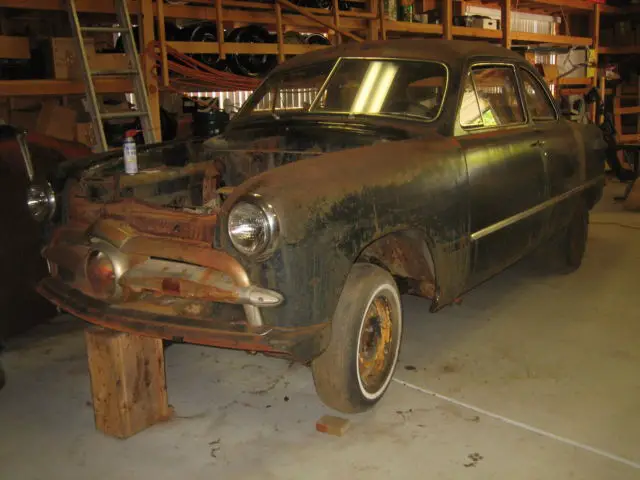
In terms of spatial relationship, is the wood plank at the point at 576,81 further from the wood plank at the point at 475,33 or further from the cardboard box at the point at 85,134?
the cardboard box at the point at 85,134

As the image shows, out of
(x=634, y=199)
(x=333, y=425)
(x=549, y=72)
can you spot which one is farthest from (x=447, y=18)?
(x=333, y=425)

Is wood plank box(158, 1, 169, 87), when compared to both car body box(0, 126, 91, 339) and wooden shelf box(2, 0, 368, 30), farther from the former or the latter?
car body box(0, 126, 91, 339)

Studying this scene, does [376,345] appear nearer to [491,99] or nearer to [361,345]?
[361,345]

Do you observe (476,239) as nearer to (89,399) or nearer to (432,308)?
(432,308)

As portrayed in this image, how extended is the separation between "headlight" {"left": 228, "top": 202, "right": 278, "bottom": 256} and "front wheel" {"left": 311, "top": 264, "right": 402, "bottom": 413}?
1.75 feet

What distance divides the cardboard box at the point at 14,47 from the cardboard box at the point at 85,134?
2.24 ft

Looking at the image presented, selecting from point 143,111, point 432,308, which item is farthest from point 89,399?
point 143,111

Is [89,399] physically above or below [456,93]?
below

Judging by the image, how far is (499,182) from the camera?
143 inches

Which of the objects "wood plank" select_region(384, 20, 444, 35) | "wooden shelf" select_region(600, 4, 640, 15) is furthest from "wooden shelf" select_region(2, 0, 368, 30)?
"wooden shelf" select_region(600, 4, 640, 15)

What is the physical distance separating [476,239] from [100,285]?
1.88 metres

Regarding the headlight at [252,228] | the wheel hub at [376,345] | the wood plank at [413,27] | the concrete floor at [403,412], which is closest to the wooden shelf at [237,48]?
the wood plank at [413,27]

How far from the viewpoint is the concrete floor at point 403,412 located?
2.58m

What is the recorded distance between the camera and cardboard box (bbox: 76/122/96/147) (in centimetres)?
547
